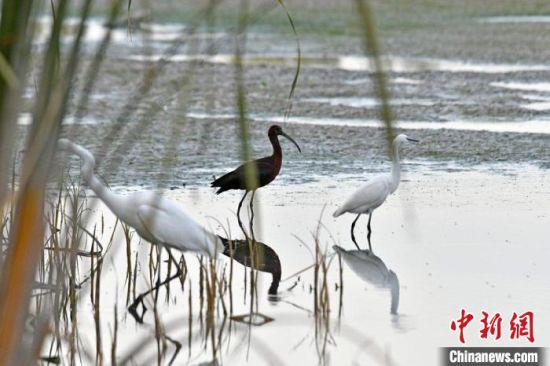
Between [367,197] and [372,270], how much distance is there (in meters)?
1.14

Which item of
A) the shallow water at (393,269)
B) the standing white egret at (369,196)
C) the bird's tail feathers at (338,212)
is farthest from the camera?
the bird's tail feathers at (338,212)

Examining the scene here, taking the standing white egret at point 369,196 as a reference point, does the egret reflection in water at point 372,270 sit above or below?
below

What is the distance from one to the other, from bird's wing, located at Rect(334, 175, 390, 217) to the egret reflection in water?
453 millimetres

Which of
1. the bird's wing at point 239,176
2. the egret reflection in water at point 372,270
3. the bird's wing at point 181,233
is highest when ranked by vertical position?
the bird's wing at point 239,176

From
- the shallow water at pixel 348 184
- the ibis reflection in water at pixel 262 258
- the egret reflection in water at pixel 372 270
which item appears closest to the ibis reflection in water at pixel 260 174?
the shallow water at pixel 348 184

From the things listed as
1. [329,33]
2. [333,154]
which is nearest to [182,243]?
[333,154]

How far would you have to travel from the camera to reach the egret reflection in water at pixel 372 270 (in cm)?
668

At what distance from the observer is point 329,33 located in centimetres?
2288

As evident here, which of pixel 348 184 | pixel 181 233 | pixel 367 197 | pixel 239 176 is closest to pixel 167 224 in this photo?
pixel 181 233

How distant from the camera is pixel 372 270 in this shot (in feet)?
23.4

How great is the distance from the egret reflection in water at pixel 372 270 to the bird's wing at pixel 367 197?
453 millimetres

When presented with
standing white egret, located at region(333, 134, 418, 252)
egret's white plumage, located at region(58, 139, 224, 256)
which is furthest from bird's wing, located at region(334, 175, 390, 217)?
egret's white plumage, located at region(58, 139, 224, 256)

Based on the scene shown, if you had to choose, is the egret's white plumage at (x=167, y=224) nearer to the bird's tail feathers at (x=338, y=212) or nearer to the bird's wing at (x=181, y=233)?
the bird's wing at (x=181, y=233)

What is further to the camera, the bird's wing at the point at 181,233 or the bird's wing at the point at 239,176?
the bird's wing at the point at 239,176
